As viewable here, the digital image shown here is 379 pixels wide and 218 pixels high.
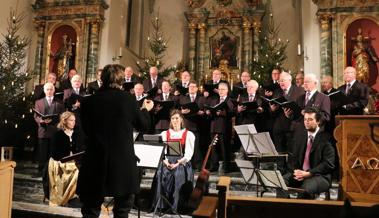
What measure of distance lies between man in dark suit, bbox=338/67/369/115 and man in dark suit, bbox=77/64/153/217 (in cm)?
430

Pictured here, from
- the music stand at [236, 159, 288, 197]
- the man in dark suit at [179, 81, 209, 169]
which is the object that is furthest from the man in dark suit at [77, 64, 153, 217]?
the man in dark suit at [179, 81, 209, 169]

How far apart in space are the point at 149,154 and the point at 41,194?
265 centimetres

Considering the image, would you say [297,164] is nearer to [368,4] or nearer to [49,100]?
[49,100]

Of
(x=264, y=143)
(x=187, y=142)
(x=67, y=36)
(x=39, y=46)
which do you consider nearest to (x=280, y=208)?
(x=264, y=143)

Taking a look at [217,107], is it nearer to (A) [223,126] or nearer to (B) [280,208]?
(A) [223,126]

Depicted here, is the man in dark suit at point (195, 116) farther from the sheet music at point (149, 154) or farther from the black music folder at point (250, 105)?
A: the sheet music at point (149, 154)

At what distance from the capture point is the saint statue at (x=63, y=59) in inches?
430

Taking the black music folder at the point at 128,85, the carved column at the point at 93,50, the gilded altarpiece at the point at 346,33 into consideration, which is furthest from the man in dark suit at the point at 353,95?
the carved column at the point at 93,50

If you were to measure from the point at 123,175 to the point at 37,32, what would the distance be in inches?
371

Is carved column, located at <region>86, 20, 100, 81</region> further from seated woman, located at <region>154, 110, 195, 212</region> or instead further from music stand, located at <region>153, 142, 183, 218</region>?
music stand, located at <region>153, 142, 183, 218</region>

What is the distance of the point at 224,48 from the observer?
13.4 meters

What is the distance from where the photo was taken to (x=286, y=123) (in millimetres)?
6422

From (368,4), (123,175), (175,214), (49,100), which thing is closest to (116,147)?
(123,175)

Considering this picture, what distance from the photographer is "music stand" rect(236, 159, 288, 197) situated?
4.24 m
